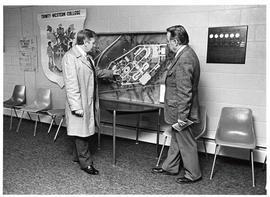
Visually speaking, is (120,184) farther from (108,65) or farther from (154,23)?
(154,23)

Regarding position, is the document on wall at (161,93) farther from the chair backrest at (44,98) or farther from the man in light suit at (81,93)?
the chair backrest at (44,98)

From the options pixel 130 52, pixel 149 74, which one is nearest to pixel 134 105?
pixel 149 74

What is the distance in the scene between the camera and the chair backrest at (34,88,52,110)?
174 inches

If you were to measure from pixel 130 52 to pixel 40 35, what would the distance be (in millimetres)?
1977

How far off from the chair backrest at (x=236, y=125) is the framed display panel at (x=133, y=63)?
2.83 ft

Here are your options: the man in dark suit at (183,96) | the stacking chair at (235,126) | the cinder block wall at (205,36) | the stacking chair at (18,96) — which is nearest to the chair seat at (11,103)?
the stacking chair at (18,96)

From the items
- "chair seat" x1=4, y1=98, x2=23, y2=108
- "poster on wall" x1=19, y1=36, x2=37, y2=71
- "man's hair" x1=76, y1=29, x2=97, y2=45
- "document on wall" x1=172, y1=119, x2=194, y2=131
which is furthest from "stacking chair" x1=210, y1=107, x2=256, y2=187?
"poster on wall" x1=19, y1=36, x2=37, y2=71

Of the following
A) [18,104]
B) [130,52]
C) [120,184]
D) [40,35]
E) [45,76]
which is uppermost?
[40,35]

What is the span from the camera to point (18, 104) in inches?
180

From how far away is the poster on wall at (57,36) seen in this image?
4.21 m

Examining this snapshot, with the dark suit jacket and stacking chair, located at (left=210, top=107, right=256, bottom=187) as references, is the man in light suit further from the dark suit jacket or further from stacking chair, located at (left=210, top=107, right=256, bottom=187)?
stacking chair, located at (left=210, top=107, right=256, bottom=187)

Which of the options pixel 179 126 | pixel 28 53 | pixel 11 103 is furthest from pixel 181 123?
pixel 28 53

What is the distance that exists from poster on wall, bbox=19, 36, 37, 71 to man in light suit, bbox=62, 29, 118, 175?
252 centimetres

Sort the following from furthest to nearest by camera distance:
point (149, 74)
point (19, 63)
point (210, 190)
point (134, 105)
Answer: point (19, 63) < point (149, 74) < point (134, 105) < point (210, 190)
